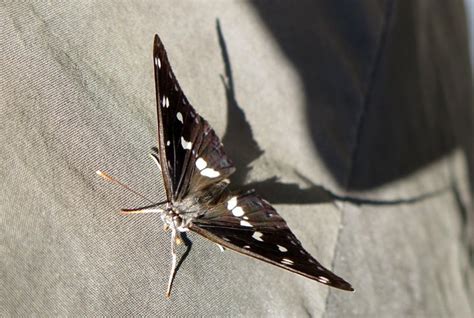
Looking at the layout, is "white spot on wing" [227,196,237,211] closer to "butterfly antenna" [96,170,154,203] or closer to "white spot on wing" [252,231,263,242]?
"white spot on wing" [252,231,263,242]

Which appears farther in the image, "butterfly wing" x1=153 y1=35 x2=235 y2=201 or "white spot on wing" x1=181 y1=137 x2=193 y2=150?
"white spot on wing" x1=181 y1=137 x2=193 y2=150

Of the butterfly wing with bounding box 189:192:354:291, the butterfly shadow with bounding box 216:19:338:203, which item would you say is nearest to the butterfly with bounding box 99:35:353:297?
the butterfly wing with bounding box 189:192:354:291

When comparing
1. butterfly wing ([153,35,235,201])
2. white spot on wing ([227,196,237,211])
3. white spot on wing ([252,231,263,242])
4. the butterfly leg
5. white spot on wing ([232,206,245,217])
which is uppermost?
butterfly wing ([153,35,235,201])

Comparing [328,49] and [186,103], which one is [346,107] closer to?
[328,49]

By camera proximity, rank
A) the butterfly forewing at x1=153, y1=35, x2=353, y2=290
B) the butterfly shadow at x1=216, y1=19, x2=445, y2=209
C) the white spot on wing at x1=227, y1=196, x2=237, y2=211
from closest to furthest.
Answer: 1. the butterfly forewing at x1=153, y1=35, x2=353, y2=290
2. the white spot on wing at x1=227, y1=196, x2=237, y2=211
3. the butterfly shadow at x1=216, y1=19, x2=445, y2=209

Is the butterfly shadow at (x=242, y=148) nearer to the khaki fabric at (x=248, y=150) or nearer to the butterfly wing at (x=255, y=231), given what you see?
the khaki fabric at (x=248, y=150)

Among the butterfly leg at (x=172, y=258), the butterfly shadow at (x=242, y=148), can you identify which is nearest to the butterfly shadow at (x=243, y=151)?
the butterfly shadow at (x=242, y=148)

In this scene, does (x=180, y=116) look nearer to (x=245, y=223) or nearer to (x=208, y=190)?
(x=208, y=190)

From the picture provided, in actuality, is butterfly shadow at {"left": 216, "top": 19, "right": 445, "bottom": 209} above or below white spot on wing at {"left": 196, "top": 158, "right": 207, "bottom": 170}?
below
